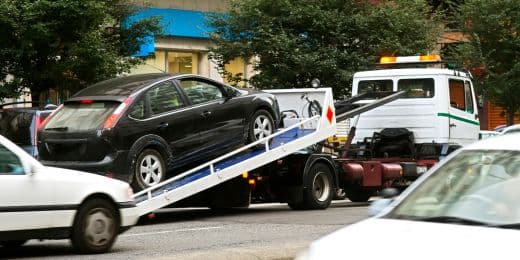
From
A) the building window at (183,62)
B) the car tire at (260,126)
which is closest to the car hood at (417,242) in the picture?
the car tire at (260,126)

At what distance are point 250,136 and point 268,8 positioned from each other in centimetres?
965


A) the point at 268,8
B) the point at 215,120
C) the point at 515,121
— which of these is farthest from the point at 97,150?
the point at 515,121

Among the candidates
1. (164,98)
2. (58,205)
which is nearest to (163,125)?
(164,98)

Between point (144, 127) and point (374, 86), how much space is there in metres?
7.01

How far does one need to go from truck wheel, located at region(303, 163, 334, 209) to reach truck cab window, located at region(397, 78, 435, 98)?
2.97m

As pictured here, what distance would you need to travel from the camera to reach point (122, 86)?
12453 millimetres

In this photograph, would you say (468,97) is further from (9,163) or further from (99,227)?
(9,163)

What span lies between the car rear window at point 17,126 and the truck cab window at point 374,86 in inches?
282

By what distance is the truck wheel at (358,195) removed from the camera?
17.5 m

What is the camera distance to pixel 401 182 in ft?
55.7

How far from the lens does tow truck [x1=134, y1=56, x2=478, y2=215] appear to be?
538 inches

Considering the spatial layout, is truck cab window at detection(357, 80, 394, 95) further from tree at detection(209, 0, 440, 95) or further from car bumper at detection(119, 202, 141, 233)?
car bumper at detection(119, 202, 141, 233)

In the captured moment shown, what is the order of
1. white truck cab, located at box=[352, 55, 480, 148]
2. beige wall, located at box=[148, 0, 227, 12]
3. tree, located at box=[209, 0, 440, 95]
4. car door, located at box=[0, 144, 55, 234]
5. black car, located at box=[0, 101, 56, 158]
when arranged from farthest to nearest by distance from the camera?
beige wall, located at box=[148, 0, 227, 12]
tree, located at box=[209, 0, 440, 95]
white truck cab, located at box=[352, 55, 480, 148]
black car, located at box=[0, 101, 56, 158]
car door, located at box=[0, 144, 55, 234]

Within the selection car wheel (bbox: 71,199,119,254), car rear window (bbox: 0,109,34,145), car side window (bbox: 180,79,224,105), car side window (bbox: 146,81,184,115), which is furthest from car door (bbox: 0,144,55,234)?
car rear window (bbox: 0,109,34,145)
